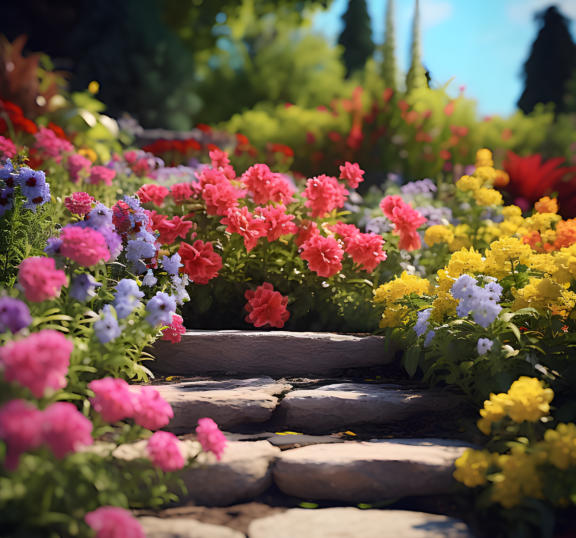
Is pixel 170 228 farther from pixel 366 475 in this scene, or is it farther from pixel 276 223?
pixel 366 475

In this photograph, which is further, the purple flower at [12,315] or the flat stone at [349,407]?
the flat stone at [349,407]

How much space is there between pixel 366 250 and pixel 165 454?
6.31ft

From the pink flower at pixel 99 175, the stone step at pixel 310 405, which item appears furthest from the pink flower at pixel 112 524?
the pink flower at pixel 99 175

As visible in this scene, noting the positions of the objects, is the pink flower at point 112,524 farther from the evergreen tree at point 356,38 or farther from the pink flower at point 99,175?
the evergreen tree at point 356,38

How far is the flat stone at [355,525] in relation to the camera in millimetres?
1917

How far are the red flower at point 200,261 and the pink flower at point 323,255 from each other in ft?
1.62

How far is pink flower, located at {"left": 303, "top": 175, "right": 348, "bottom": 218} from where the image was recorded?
139 inches

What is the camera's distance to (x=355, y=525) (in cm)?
198

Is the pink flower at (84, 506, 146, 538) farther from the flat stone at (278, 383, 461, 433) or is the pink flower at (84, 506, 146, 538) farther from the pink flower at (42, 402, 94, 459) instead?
the flat stone at (278, 383, 461, 433)

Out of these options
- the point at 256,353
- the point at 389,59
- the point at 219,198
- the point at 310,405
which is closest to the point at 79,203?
the point at 219,198

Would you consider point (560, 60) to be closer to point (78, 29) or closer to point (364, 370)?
point (78, 29)

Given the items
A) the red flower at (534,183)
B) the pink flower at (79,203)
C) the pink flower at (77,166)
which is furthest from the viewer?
the red flower at (534,183)

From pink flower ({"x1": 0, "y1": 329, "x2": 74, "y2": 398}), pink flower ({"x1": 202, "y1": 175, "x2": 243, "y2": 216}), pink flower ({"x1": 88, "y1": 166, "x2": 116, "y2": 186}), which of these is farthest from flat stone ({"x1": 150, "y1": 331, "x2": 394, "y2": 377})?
pink flower ({"x1": 88, "y1": 166, "x2": 116, "y2": 186})

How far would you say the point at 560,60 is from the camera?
2097cm
